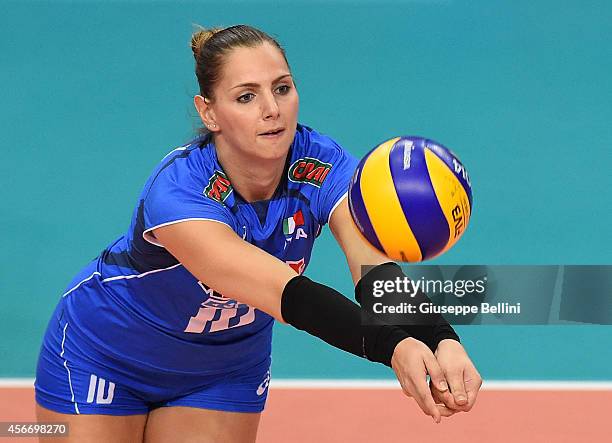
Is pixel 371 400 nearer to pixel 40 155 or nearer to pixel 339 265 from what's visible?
pixel 339 265

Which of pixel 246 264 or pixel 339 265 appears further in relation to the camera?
pixel 339 265

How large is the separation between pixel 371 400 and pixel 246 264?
2393 millimetres

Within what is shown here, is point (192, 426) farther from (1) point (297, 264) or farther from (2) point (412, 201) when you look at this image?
(2) point (412, 201)

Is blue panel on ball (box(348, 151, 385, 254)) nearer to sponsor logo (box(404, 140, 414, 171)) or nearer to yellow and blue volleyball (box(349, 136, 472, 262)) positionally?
yellow and blue volleyball (box(349, 136, 472, 262))

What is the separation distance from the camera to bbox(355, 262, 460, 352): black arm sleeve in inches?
83.9

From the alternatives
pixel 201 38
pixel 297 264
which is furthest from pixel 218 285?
pixel 201 38

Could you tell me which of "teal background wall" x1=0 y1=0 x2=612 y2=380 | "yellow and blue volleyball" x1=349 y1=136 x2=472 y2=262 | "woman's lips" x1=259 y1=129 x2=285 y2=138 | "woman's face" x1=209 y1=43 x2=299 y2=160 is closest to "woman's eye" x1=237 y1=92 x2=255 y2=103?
"woman's face" x1=209 y1=43 x2=299 y2=160

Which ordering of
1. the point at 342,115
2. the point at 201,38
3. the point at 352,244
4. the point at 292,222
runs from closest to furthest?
the point at 352,244
the point at 292,222
the point at 201,38
the point at 342,115

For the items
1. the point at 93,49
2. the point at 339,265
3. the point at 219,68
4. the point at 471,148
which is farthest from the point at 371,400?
the point at 93,49

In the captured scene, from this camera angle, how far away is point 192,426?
2916 millimetres

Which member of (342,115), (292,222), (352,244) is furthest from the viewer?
(342,115)

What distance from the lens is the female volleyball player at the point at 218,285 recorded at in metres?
2.21

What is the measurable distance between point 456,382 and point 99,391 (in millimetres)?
1221

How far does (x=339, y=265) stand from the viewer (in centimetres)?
527
